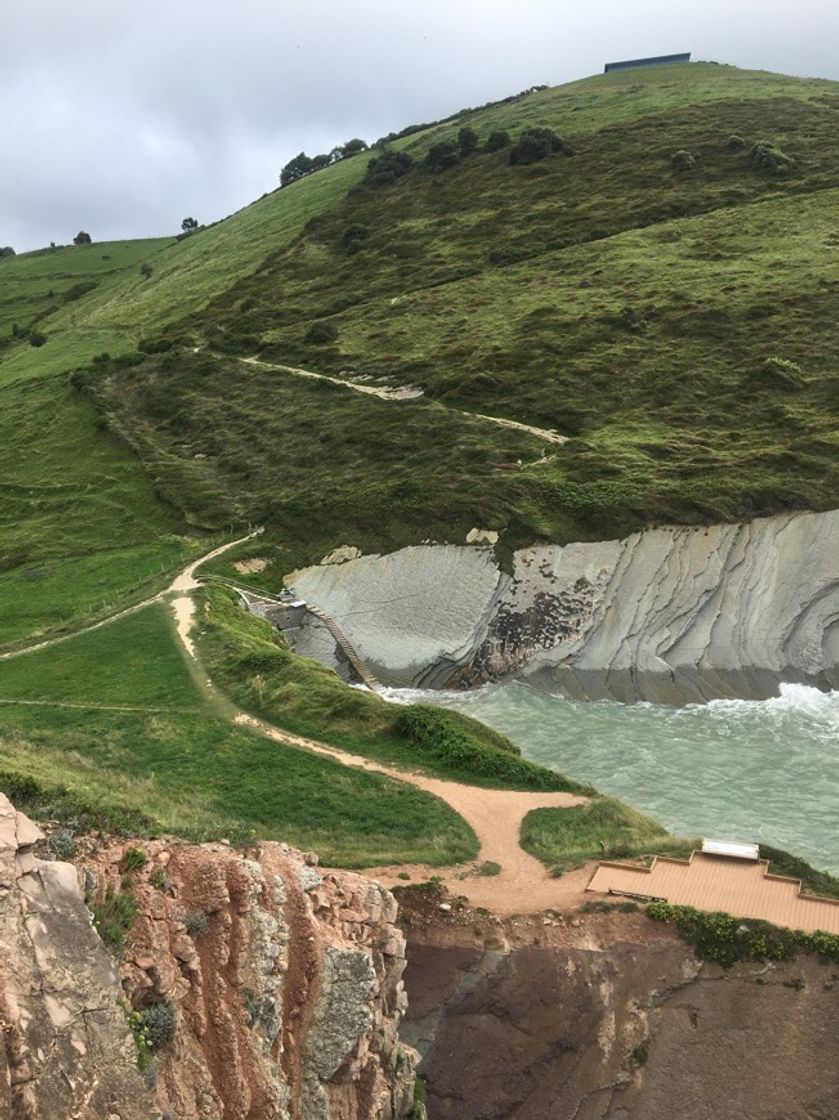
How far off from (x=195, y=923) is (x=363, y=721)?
17.2 metres

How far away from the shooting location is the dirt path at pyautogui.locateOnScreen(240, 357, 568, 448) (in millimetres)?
58175

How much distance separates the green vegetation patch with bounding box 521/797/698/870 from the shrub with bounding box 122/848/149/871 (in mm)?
12345

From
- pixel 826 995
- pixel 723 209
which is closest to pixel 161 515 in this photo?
pixel 826 995

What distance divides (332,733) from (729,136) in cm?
10059

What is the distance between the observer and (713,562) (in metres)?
44.5

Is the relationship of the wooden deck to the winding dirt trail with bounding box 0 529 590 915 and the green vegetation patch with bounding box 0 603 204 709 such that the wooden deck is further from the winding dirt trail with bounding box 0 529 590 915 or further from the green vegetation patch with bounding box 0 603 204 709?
the green vegetation patch with bounding box 0 603 204 709

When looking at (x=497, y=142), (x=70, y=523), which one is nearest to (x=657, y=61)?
(x=497, y=142)

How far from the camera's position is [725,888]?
20719 mm

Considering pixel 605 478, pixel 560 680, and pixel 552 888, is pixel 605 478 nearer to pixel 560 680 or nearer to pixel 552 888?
pixel 560 680

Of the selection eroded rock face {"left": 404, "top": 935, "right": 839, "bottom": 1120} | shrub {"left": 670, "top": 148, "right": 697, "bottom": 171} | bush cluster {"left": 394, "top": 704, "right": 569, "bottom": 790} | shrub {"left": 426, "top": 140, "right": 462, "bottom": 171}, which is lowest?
eroded rock face {"left": 404, "top": 935, "right": 839, "bottom": 1120}

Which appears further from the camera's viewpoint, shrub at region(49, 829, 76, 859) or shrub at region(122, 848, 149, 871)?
shrub at region(122, 848, 149, 871)

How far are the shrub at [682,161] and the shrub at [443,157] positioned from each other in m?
31.3

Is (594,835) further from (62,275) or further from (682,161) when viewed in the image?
(62,275)

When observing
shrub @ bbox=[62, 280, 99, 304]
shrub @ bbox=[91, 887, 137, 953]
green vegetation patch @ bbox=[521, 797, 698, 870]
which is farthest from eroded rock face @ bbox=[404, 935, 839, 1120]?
shrub @ bbox=[62, 280, 99, 304]
